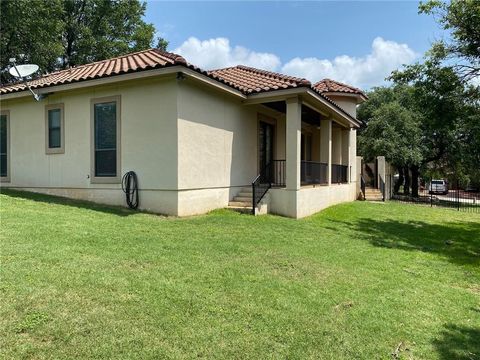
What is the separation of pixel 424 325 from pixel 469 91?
10034 millimetres

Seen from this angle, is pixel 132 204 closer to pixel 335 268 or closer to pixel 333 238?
pixel 333 238

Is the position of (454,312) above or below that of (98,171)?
below

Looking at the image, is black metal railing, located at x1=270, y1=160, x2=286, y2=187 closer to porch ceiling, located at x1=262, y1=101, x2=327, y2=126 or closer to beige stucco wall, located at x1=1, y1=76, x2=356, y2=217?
beige stucco wall, located at x1=1, y1=76, x2=356, y2=217

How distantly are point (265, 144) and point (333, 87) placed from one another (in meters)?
6.36

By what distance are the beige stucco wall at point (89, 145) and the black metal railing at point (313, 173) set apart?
5087 mm

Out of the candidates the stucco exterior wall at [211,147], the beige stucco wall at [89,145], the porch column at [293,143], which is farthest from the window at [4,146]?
the porch column at [293,143]

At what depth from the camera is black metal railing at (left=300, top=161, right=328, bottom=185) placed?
41.6 ft

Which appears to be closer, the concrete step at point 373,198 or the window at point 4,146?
the window at point 4,146

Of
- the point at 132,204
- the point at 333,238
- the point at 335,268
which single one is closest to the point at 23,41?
the point at 132,204

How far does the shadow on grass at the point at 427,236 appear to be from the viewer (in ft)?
27.6

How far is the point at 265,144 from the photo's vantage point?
45.1 ft

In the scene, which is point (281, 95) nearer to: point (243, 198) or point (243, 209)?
point (243, 198)

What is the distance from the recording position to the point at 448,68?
37.0 ft

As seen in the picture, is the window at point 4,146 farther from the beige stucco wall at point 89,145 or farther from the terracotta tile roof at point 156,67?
A: the terracotta tile roof at point 156,67
